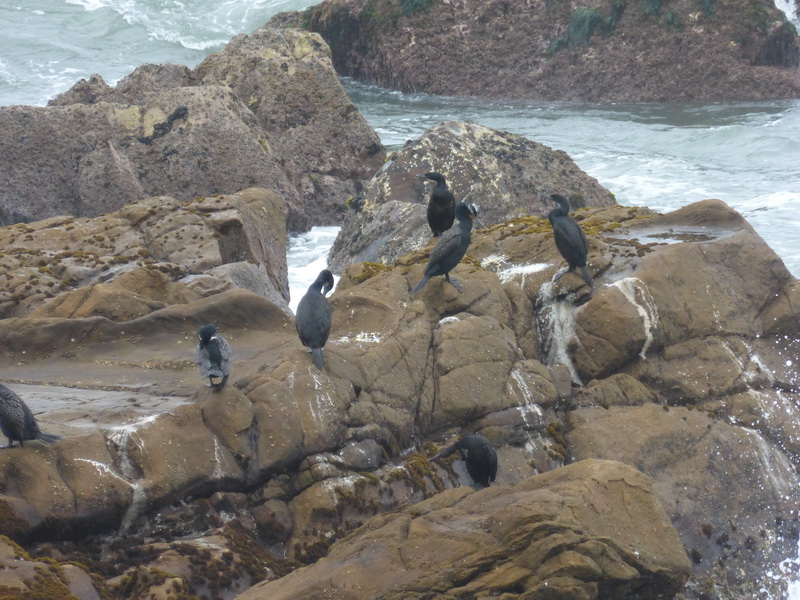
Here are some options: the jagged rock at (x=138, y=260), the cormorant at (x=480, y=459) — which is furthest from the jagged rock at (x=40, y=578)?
the jagged rock at (x=138, y=260)

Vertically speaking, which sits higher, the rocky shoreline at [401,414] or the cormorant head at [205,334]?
the cormorant head at [205,334]

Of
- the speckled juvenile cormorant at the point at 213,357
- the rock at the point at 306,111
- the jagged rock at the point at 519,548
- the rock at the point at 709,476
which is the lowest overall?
the rock at the point at 709,476

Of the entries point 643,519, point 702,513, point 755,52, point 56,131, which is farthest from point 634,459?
point 755,52

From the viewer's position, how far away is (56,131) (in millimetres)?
18516

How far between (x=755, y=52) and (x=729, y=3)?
6.67ft

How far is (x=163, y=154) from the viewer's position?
18781 mm

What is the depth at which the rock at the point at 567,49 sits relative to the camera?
3050 cm

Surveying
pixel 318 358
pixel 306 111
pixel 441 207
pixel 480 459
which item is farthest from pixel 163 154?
pixel 480 459

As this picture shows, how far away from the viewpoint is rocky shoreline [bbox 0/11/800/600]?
746 centimetres

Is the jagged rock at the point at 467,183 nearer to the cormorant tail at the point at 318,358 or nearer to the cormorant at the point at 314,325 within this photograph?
the cormorant at the point at 314,325

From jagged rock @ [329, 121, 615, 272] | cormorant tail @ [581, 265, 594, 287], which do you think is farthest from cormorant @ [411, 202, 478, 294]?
jagged rock @ [329, 121, 615, 272]

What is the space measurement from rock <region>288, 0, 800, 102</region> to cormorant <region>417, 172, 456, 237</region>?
1978 cm

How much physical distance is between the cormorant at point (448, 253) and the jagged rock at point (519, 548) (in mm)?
3356

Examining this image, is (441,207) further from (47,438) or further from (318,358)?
(47,438)
